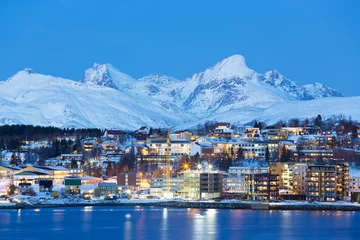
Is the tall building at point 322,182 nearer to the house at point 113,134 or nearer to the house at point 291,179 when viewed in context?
the house at point 291,179

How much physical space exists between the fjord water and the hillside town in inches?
211

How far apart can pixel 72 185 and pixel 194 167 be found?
28.0 feet

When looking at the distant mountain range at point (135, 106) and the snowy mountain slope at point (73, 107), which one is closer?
the distant mountain range at point (135, 106)

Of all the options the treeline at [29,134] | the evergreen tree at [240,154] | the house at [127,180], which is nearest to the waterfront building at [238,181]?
the house at [127,180]

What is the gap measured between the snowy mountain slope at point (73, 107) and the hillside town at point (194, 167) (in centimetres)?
6067

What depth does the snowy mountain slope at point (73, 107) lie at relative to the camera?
15188cm

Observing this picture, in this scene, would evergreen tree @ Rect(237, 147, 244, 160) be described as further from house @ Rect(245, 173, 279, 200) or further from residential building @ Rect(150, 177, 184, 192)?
house @ Rect(245, 173, 279, 200)

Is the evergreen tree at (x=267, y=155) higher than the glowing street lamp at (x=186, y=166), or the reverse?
the evergreen tree at (x=267, y=155)

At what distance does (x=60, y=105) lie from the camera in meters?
158

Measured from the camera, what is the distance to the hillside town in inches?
2062

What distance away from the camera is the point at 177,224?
39875 mm

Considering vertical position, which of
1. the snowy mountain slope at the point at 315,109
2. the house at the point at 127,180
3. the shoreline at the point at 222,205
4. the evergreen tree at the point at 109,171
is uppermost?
the snowy mountain slope at the point at 315,109

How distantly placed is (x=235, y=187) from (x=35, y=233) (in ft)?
61.3

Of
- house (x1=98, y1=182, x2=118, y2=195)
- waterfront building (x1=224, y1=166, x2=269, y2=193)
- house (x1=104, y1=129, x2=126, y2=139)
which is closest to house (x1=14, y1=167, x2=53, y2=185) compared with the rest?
house (x1=98, y1=182, x2=118, y2=195)
